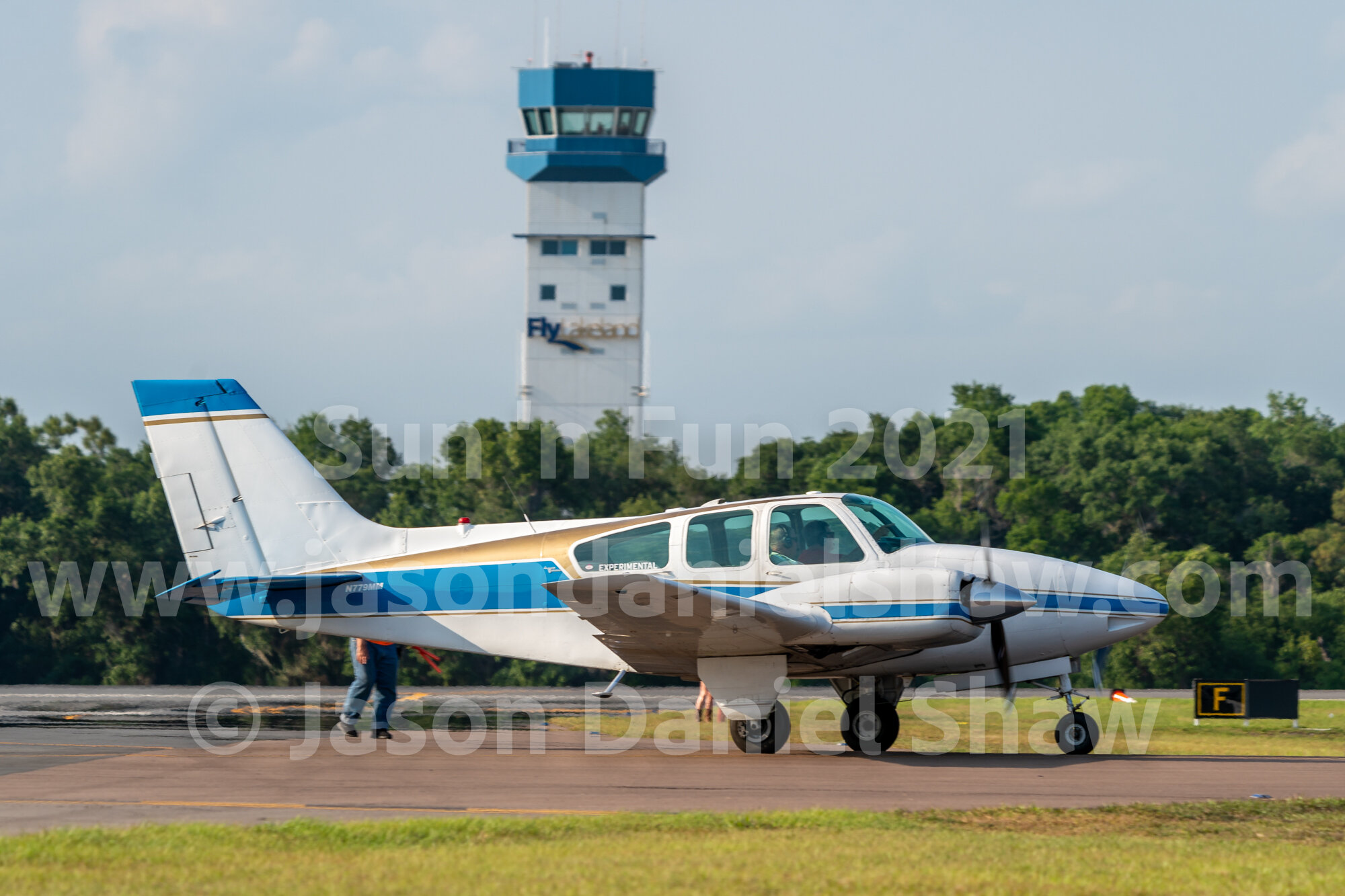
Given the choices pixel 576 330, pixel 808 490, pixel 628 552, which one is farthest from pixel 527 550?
pixel 576 330

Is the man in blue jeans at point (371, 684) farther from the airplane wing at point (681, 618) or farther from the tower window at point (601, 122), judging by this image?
the tower window at point (601, 122)

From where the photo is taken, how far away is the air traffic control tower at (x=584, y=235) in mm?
75125

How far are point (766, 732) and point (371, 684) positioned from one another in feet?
14.4

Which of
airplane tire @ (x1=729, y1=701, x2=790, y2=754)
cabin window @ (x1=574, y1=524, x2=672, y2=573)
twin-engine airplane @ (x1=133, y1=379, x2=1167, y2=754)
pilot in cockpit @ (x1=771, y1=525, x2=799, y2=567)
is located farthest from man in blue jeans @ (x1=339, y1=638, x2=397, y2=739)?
pilot in cockpit @ (x1=771, y1=525, x2=799, y2=567)

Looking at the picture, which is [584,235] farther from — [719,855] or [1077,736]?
[719,855]

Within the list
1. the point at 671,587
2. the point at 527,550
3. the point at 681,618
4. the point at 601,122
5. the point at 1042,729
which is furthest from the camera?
the point at 601,122

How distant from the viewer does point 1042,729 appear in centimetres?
1803

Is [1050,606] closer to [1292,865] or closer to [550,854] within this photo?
[1292,865]

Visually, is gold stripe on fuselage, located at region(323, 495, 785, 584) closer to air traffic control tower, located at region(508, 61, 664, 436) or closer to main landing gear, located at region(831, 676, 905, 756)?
main landing gear, located at region(831, 676, 905, 756)

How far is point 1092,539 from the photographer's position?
43719mm

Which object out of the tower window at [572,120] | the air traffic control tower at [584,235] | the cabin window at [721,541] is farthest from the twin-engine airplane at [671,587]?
the tower window at [572,120]

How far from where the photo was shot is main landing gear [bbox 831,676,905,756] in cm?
1309

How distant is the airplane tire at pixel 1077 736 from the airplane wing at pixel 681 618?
2766 mm

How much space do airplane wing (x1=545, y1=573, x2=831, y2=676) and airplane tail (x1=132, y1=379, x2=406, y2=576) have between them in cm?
341
